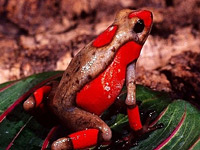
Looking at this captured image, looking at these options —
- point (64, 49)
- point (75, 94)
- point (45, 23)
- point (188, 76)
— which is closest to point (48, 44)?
point (64, 49)

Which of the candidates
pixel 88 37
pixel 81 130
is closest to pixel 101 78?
pixel 81 130

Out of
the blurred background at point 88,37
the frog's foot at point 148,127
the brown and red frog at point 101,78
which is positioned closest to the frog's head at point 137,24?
the brown and red frog at point 101,78

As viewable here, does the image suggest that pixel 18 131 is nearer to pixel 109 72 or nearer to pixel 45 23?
pixel 109 72

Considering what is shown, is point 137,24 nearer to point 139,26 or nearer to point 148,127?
point 139,26

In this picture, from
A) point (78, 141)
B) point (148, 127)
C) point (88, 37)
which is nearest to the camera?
point (78, 141)

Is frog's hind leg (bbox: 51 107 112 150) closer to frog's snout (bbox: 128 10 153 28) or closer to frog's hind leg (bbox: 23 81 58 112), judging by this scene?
frog's hind leg (bbox: 23 81 58 112)

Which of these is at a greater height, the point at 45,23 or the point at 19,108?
the point at 45,23
